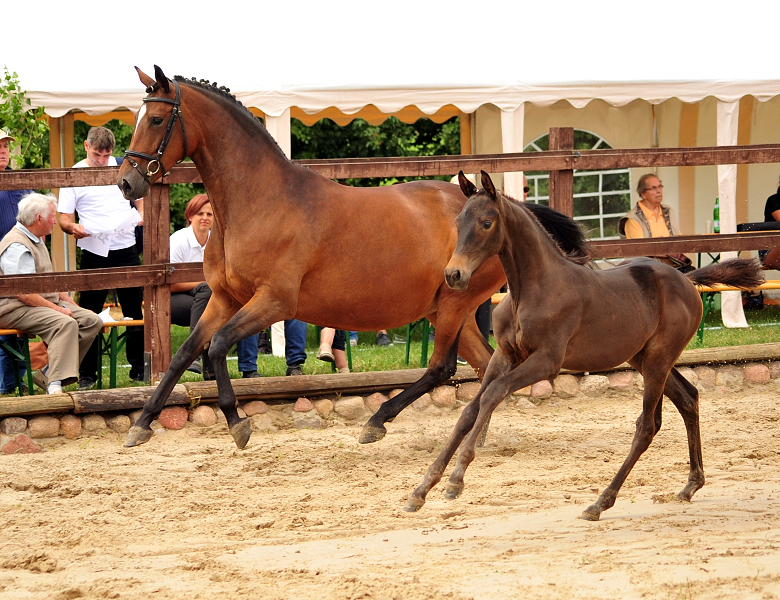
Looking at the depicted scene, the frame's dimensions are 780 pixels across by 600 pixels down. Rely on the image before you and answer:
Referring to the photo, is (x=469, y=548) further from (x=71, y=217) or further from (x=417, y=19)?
(x=417, y=19)

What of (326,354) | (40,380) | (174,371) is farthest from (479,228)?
(40,380)

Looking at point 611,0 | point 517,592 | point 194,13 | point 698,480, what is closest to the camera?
point 517,592

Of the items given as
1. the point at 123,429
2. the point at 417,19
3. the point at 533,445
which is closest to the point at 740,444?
the point at 533,445

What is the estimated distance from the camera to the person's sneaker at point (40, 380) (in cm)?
680

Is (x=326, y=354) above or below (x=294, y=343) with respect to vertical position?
below

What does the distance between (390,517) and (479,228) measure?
151 centimetres

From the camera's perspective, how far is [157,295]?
657 centimetres

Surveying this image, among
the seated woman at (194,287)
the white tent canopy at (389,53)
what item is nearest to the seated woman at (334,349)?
the seated woman at (194,287)

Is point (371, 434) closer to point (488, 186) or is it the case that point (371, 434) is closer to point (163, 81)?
point (488, 186)

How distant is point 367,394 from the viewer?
6.87 m

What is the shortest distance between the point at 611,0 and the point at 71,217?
7.24m

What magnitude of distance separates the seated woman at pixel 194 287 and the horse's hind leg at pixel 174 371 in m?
1.56

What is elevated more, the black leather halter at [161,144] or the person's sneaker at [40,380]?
the black leather halter at [161,144]

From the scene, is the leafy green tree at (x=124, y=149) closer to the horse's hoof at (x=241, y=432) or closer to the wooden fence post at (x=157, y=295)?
the wooden fence post at (x=157, y=295)
